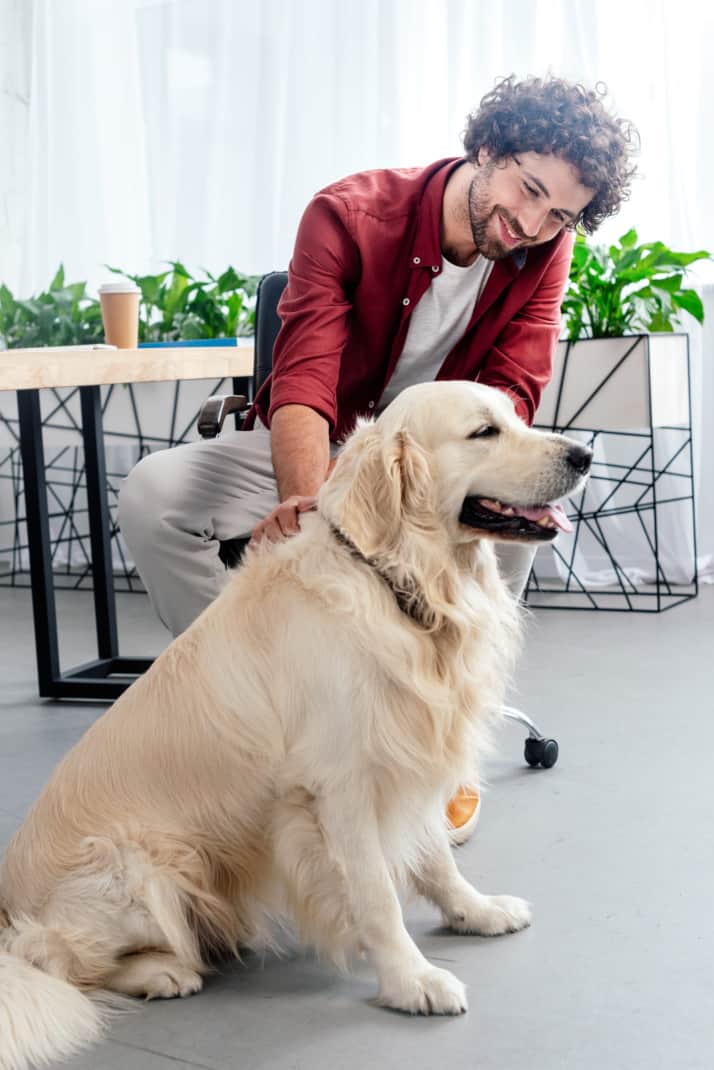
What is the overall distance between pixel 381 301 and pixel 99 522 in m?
1.24

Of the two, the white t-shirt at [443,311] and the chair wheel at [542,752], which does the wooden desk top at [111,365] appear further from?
the chair wheel at [542,752]

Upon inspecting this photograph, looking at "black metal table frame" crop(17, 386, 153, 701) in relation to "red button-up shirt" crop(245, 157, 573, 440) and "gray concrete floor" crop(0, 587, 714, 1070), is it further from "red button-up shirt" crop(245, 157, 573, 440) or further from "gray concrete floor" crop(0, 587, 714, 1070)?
"red button-up shirt" crop(245, 157, 573, 440)

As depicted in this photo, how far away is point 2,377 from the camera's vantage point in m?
2.24

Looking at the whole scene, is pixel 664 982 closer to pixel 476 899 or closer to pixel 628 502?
pixel 476 899

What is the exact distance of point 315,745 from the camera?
55.7 inches

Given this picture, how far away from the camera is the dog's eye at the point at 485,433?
1.48 meters

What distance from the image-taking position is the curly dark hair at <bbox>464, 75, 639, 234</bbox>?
1.96 meters

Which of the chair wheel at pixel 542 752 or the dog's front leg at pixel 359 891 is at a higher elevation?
the dog's front leg at pixel 359 891

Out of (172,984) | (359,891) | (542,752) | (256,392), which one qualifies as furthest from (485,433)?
(256,392)

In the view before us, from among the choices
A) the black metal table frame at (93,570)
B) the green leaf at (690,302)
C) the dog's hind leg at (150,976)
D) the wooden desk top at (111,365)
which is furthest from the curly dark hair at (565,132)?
the green leaf at (690,302)

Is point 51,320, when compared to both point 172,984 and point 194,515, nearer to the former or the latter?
point 194,515

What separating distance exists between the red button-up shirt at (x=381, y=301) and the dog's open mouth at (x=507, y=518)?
0.61 m

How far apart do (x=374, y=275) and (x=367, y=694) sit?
1.02 metres

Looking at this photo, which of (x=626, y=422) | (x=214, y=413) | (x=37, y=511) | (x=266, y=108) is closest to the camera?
(x=214, y=413)
